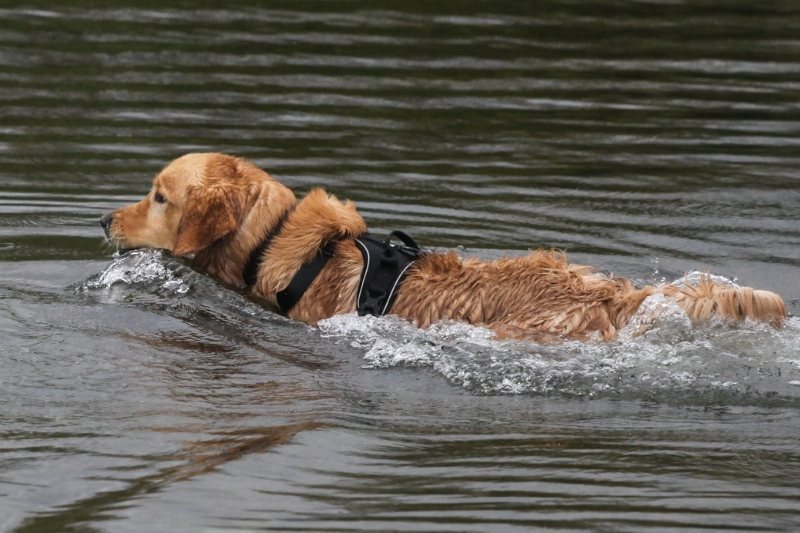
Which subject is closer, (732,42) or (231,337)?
(231,337)

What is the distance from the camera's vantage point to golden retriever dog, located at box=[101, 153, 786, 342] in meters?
7.55

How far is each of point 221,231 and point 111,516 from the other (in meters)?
3.15

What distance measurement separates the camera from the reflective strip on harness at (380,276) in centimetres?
809

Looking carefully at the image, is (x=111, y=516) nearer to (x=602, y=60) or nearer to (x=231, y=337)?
(x=231, y=337)

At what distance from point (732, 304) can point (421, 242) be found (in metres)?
3.57

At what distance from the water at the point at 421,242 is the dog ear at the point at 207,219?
45cm

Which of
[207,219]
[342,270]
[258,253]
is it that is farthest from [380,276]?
[207,219]

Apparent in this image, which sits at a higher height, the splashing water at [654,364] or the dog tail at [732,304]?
the dog tail at [732,304]

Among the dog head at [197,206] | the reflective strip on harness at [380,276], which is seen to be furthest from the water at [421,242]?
the dog head at [197,206]

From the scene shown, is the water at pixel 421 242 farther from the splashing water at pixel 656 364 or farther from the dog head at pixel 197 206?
the dog head at pixel 197 206

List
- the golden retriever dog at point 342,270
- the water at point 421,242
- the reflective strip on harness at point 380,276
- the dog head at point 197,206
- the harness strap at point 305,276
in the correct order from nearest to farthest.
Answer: the water at point 421,242
the golden retriever dog at point 342,270
the reflective strip on harness at point 380,276
the harness strap at point 305,276
the dog head at point 197,206

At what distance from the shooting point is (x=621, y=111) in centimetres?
1398

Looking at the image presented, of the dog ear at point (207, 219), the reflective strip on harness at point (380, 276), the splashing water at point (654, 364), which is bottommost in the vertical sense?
the splashing water at point (654, 364)

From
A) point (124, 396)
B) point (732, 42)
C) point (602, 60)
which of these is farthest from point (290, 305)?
point (732, 42)
